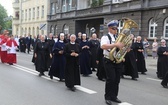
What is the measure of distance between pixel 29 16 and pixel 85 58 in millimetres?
46239

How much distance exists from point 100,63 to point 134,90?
7.79 ft

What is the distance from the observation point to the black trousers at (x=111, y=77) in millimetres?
6469

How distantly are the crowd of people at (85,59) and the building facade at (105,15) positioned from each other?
11.9m

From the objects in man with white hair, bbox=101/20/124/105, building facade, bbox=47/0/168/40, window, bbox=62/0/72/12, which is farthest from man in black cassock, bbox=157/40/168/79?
window, bbox=62/0/72/12

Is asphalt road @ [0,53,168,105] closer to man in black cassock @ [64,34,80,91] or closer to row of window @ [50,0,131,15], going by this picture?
man in black cassock @ [64,34,80,91]

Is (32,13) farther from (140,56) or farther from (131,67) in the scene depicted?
(131,67)

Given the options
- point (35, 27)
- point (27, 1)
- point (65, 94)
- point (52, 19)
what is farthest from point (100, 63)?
point (27, 1)

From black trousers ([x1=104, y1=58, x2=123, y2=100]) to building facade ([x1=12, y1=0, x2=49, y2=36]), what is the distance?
39.1 metres

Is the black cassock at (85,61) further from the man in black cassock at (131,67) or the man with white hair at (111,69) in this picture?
the man with white hair at (111,69)

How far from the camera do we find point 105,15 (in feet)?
100

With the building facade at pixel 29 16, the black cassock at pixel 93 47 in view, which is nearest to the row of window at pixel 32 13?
the building facade at pixel 29 16

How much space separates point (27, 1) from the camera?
56.9m

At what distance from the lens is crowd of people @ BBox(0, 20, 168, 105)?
6566 mm

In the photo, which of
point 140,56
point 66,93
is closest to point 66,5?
point 140,56
